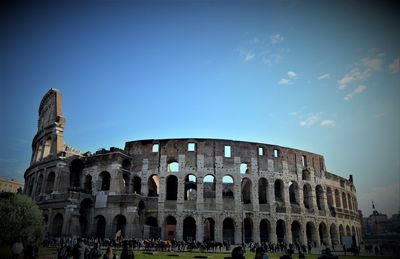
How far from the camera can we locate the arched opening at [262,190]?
3186cm

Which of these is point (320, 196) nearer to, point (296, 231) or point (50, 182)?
point (296, 231)

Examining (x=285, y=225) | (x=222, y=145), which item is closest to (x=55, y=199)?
(x=222, y=145)

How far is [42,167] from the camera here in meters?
32.6

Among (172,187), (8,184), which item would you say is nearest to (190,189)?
(172,187)

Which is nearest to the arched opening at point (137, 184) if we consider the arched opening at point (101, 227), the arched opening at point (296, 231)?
the arched opening at point (101, 227)

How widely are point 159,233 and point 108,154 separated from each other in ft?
31.8

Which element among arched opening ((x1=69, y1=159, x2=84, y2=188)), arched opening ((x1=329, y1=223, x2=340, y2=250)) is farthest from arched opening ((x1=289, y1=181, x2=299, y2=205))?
arched opening ((x1=69, y1=159, x2=84, y2=188))

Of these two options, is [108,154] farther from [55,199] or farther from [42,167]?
[42,167]

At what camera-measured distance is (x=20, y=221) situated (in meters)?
18.8

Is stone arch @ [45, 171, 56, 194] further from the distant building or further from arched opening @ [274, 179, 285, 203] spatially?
the distant building

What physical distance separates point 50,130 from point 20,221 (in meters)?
→ 17.4

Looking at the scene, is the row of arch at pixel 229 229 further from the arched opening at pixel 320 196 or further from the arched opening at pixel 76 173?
the arched opening at pixel 76 173

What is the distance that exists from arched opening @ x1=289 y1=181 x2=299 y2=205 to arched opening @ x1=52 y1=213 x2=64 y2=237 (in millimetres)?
24440

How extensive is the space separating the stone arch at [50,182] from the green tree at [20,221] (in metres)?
11.3
